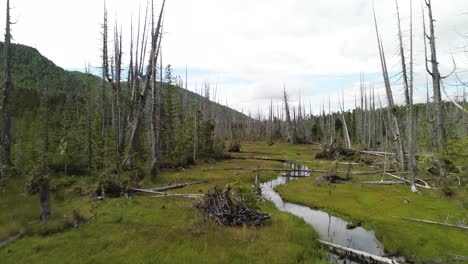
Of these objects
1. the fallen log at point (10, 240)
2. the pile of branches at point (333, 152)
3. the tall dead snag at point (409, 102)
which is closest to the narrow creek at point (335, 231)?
the tall dead snag at point (409, 102)

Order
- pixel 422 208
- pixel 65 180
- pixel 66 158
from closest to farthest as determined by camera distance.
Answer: pixel 422 208
pixel 65 180
pixel 66 158

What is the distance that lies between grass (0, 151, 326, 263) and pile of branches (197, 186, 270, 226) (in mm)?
477

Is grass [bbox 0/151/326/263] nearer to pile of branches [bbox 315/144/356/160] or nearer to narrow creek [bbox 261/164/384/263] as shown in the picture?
narrow creek [bbox 261/164/384/263]

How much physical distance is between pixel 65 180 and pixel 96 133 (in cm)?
995

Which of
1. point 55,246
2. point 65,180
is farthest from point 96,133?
point 55,246

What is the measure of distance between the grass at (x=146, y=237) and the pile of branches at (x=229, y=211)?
0.48m

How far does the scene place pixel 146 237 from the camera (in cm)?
1211

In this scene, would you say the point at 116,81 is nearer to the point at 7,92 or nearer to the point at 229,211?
the point at 7,92

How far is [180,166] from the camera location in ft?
114

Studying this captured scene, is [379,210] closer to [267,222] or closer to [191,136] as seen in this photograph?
[267,222]

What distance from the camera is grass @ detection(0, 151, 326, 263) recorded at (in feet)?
34.5

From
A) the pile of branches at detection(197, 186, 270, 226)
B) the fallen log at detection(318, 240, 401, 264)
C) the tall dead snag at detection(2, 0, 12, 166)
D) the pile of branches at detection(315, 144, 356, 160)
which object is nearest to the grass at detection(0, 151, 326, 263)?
the pile of branches at detection(197, 186, 270, 226)

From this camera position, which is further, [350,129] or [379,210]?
[350,129]

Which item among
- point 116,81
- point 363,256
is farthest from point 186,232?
point 116,81
